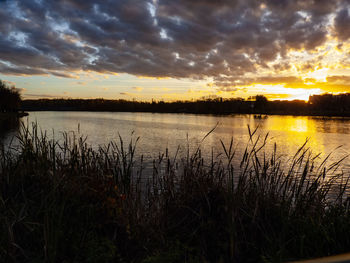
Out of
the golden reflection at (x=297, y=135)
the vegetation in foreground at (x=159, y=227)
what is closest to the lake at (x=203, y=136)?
the golden reflection at (x=297, y=135)

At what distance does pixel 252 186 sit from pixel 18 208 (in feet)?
16.7

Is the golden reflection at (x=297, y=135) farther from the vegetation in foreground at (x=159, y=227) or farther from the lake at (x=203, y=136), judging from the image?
the vegetation in foreground at (x=159, y=227)

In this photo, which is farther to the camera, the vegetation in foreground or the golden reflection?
the golden reflection

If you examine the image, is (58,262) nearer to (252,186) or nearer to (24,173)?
(24,173)

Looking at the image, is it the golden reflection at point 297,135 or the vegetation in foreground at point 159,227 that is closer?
the vegetation in foreground at point 159,227

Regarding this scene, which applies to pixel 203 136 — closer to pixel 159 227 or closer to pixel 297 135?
pixel 297 135

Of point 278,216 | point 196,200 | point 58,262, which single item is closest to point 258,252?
point 278,216

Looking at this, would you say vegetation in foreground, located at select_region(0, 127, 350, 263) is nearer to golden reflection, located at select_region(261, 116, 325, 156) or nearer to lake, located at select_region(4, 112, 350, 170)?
lake, located at select_region(4, 112, 350, 170)

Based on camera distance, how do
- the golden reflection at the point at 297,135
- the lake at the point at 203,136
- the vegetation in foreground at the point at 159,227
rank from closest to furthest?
the vegetation in foreground at the point at 159,227, the lake at the point at 203,136, the golden reflection at the point at 297,135

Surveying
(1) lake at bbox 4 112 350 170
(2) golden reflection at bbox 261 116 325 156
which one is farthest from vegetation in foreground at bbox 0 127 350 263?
(2) golden reflection at bbox 261 116 325 156

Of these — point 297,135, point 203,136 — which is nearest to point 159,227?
point 203,136

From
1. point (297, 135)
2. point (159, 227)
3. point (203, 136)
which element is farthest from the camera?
point (297, 135)

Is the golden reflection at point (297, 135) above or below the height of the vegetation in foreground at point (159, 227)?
below

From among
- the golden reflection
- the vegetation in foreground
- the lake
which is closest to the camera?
the vegetation in foreground
